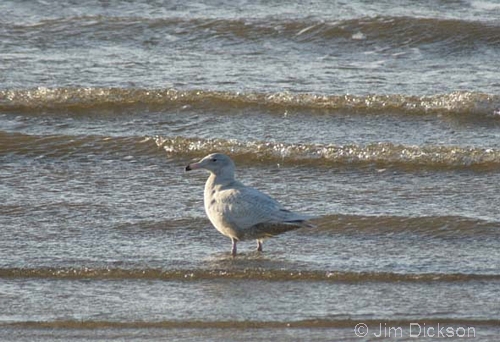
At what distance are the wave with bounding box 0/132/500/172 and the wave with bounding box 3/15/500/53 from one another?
270 centimetres

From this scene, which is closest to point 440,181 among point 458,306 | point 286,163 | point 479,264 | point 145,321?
point 286,163

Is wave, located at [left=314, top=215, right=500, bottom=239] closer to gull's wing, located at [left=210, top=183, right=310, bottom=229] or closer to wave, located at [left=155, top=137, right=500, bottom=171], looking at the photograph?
gull's wing, located at [left=210, top=183, right=310, bottom=229]

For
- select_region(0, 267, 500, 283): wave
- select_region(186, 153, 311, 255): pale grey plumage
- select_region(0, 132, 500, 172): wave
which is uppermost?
select_region(186, 153, 311, 255): pale grey plumage

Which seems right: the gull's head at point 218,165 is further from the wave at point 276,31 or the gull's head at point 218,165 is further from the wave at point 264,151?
the wave at point 276,31

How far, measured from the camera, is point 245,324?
5.96m

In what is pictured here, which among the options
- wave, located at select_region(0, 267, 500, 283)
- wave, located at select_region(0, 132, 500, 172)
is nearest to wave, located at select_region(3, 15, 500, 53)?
wave, located at select_region(0, 132, 500, 172)

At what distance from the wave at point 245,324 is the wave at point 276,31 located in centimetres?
645

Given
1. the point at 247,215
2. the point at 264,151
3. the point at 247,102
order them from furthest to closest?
the point at 247,102
the point at 264,151
the point at 247,215

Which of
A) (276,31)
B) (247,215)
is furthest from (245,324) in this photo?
(276,31)

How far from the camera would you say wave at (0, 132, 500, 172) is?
912cm

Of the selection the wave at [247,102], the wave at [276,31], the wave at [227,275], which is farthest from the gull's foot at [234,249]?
the wave at [276,31]

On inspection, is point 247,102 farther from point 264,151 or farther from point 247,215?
point 247,215

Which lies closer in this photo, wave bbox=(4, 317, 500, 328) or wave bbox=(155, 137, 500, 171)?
wave bbox=(4, 317, 500, 328)

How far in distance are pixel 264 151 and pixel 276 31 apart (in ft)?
11.2
